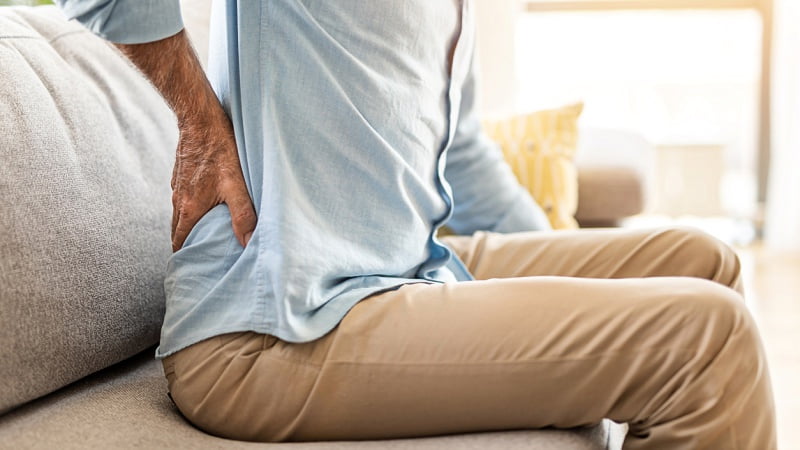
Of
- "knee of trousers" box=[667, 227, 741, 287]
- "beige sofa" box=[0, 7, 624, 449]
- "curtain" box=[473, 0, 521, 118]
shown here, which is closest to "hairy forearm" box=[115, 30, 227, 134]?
"beige sofa" box=[0, 7, 624, 449]

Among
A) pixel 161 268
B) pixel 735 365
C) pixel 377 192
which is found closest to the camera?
pixel 735 365

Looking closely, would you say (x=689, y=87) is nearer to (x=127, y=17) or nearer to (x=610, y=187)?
(x=610, y=187)

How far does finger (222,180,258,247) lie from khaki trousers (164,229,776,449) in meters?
0.10

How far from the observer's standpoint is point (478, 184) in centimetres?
142

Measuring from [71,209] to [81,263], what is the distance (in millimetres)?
58

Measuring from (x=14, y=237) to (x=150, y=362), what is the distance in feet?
0.99

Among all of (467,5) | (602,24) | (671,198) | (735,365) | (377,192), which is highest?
(467,5)

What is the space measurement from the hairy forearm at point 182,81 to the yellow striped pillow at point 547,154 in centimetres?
95

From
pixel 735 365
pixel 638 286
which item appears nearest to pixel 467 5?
pixel 638 286

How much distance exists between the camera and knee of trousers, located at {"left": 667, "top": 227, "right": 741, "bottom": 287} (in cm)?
114

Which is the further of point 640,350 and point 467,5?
point 467,5

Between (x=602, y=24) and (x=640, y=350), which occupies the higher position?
(x=640, y=350)

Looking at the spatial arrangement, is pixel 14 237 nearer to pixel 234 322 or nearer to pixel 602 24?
pixel 234 322

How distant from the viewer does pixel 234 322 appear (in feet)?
2.83
